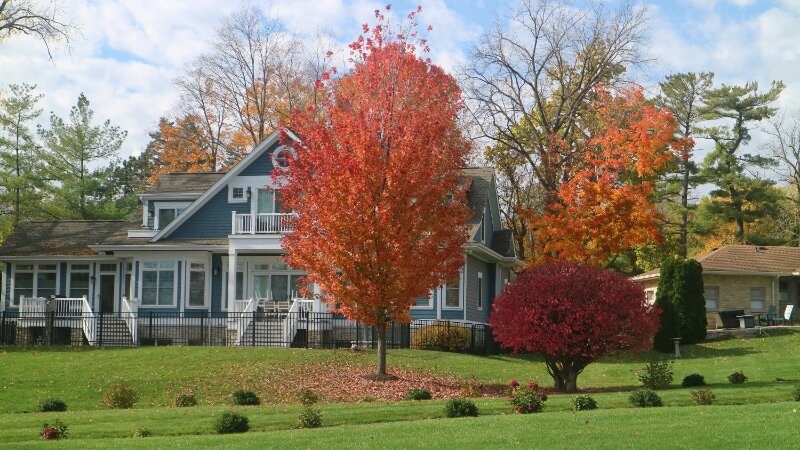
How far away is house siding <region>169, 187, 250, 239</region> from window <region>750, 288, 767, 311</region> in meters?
22.6

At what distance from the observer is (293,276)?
3728 cm

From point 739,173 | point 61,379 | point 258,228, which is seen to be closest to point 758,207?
point 739,173

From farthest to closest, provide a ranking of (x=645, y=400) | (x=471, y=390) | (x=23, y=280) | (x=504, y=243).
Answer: (x=504, y=243) < (x=23, y=280) < (x=471, y=390) < (x=645, y=400)

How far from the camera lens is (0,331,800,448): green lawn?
13.9 m

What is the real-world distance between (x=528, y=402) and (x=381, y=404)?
3.54m

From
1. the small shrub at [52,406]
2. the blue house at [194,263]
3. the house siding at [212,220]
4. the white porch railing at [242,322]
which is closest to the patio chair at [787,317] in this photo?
the blue house at [194,263]

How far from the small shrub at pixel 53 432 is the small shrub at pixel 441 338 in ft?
56.0

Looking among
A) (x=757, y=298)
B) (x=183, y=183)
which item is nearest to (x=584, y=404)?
(x=183, y=183)

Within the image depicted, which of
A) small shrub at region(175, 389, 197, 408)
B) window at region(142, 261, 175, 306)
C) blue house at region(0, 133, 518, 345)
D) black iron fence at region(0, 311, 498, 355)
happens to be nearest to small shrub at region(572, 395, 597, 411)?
small shrub at region(175, 389, 197, 408)

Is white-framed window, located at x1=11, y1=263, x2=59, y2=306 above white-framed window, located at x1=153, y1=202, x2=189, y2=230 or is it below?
below

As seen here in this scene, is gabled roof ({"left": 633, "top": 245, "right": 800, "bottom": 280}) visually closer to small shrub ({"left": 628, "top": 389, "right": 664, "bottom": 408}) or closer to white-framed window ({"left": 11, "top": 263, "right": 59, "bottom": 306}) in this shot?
small shrub ({"left": 628, "top": 389, "right": 664, "bottom": 408})

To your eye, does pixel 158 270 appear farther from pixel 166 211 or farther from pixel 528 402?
→ pixel 528 402

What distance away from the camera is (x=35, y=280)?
133ft

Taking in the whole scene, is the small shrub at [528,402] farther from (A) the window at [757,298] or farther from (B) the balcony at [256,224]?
(A) the window at [757,298]
